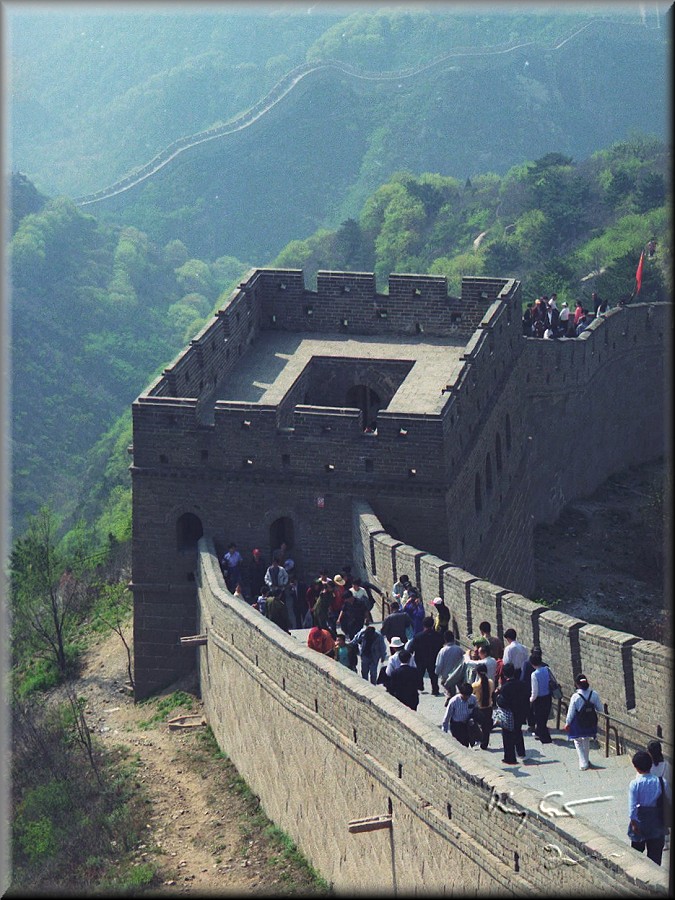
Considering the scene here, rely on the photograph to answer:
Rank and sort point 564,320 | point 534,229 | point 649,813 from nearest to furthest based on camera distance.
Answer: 1. point 649,813
2. point 564,320
3. point 534,229

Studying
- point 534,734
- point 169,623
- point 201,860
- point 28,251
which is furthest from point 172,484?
point 28,251

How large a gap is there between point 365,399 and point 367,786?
44.3ft

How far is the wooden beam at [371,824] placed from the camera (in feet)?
79.7

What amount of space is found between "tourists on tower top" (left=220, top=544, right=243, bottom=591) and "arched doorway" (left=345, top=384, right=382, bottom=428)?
5.12 metres

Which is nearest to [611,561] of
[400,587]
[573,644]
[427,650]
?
[400,587]

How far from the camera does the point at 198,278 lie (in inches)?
6265

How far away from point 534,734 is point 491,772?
3.30 m

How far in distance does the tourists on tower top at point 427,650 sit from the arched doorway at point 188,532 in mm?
8759

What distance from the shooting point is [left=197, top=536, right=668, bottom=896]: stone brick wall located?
20.3 meters

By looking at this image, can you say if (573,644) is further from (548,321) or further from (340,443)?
(548,321)

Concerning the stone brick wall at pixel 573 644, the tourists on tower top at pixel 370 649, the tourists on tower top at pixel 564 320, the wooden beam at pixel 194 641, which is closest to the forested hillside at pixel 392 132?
the tourists on tower top at pixel 564 320

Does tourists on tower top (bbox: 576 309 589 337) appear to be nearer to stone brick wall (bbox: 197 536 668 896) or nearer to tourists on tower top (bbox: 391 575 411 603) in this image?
stone brick wall (bbox: 197 536 668 896)

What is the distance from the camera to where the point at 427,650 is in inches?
1035

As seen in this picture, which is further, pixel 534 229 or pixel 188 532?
pixel 534 229
